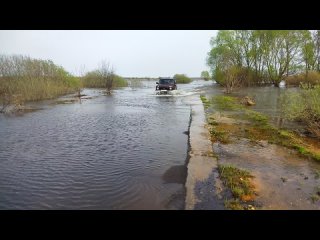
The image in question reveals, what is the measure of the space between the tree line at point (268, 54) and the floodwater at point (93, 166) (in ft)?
99.0

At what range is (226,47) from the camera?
4888 centimetres

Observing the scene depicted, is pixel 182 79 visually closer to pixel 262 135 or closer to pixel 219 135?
pixel 262 135

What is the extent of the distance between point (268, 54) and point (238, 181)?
44.9 m

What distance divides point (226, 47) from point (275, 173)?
46.5 meters

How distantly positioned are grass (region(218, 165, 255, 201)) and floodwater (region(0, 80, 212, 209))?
3.18 feet

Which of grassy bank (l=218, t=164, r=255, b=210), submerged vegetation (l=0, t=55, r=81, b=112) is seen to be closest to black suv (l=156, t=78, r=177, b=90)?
submerged vegetation (l=0, t=55, r=81, b=112)

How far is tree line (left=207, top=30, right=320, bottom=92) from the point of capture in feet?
136

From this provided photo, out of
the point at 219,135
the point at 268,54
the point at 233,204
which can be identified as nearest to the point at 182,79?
the point at 268,54

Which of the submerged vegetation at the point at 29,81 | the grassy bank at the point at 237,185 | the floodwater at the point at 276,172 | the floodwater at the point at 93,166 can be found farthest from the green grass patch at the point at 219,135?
the submerged vegetation at the point at 29,81

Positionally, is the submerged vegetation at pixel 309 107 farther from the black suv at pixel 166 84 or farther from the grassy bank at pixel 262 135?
the black suv at pixel 166 84

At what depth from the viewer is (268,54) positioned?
147 feet

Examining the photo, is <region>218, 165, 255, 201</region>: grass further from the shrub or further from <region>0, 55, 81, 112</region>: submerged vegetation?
the shrub
